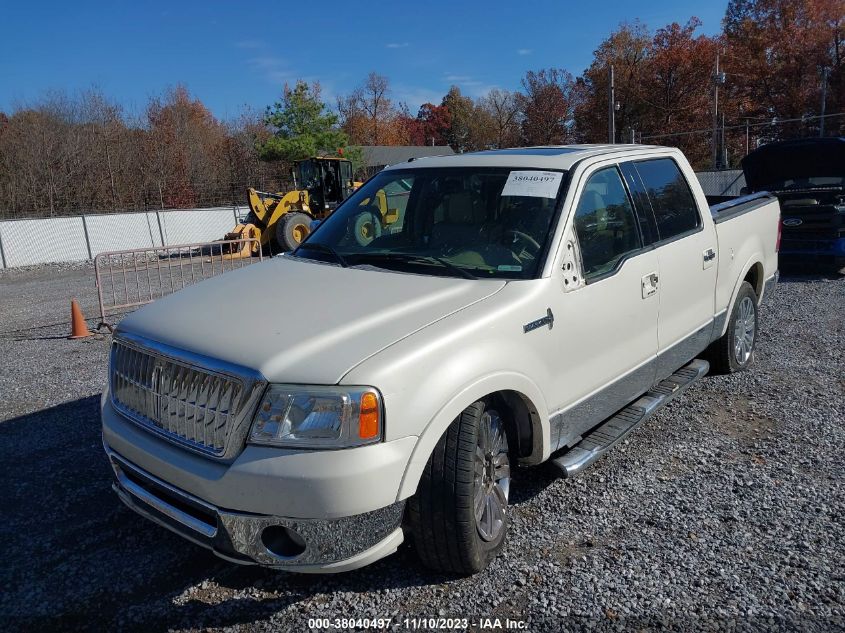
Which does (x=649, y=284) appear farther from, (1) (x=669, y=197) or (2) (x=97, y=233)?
(2) (x=97, y=233)

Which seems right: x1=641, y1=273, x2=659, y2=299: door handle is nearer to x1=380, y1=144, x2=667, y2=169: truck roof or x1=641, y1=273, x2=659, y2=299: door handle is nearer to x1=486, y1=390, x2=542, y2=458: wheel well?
x1=380, y1=144, x2=667, y2=169: truck roof

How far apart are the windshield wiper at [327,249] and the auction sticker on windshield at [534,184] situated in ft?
3.25

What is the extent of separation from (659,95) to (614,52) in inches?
254

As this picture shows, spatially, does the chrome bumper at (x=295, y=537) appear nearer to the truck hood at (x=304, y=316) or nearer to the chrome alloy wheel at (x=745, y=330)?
the truck hood at (x=304, y=316)

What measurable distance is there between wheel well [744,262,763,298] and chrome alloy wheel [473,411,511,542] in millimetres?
3732

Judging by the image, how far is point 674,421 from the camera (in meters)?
4.90

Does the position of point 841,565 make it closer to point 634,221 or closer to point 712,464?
point 712,464

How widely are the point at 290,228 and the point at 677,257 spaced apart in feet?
50.8

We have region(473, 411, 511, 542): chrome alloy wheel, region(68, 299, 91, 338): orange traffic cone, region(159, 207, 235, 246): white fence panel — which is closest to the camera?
region(473, 411, 511, 542): chrome alloy wheel

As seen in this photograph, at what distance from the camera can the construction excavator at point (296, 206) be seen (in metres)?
18.7

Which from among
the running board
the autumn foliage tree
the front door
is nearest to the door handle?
the front door

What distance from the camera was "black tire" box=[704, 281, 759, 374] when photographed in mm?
5441

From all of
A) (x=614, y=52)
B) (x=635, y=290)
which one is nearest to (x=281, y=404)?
(x=635, y=290)

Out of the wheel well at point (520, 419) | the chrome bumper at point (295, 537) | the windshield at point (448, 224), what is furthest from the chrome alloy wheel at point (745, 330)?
the chrome bumper at point (295, 537)
